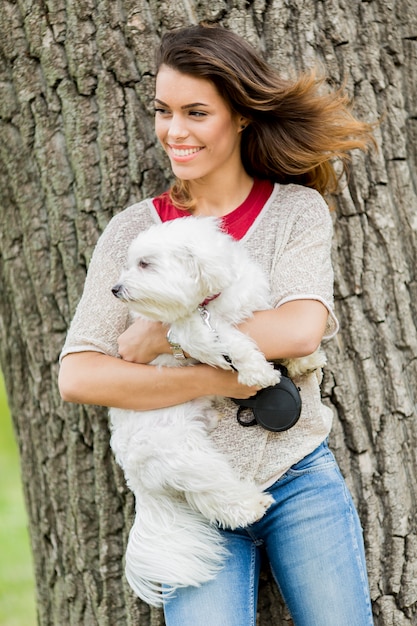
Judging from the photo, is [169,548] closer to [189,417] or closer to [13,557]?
[189,417]

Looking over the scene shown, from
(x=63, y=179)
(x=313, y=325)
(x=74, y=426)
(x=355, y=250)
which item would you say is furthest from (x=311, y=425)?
(x=63, y=179)

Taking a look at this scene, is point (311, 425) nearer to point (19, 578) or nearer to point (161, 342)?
point (161, 342)

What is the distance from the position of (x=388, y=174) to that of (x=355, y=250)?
373 mm

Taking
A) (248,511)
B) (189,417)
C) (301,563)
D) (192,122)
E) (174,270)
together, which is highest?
(192,122)

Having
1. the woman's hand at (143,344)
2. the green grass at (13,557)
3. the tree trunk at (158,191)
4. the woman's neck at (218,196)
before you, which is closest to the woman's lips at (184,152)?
the woman's neck at (218,196)

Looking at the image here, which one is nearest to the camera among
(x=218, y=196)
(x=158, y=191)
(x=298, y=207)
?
(x=298, y=207)

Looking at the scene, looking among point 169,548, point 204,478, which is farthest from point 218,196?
point 169,548

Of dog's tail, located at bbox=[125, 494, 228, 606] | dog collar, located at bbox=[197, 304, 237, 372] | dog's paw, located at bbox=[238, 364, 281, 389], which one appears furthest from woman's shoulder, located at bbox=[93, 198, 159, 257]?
dog's tail, located at bbox=[125, 494, 228, 606]

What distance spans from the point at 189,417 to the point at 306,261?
69 cm

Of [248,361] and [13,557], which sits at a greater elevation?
[248,361]

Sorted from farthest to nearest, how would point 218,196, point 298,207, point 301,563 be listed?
point 218,196 < point 298,207 < point 301,563

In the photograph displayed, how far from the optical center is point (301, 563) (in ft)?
9.14

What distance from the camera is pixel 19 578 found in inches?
247

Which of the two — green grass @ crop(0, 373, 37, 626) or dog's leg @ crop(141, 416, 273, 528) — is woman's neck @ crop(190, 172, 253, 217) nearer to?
dog's leg @ crop(141, 416, 273, 528)
